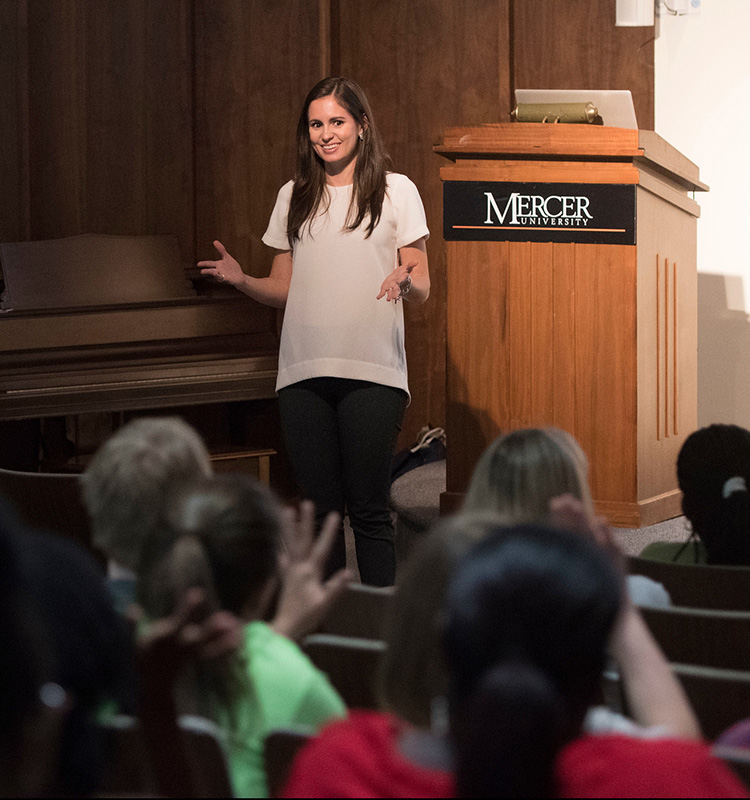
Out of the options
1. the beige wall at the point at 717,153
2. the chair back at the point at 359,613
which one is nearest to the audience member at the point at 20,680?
the chair back at the point at 359,613

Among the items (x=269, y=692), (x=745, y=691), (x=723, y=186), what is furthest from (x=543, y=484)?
(x=723, y=186)

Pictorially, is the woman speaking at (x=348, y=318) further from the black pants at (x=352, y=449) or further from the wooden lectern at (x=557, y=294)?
the wooden lectern at (x=557, y=294)

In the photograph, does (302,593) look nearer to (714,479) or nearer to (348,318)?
(714,479)

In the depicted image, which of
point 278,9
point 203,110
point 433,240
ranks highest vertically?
point 278,9

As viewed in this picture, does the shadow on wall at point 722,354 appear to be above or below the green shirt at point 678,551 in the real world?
above

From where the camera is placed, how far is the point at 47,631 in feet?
3.38

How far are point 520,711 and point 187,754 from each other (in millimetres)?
402

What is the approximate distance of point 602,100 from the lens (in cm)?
380

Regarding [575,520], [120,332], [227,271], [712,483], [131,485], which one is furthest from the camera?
[120,332]

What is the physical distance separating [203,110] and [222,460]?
175cm

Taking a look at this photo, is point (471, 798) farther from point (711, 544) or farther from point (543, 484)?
point (711, 544)

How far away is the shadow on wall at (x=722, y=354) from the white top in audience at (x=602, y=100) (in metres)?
1.92

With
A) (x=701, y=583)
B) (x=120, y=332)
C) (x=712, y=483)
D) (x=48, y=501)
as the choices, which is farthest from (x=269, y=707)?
(x=120, y=332)

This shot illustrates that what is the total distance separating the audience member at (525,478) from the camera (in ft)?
5.05
